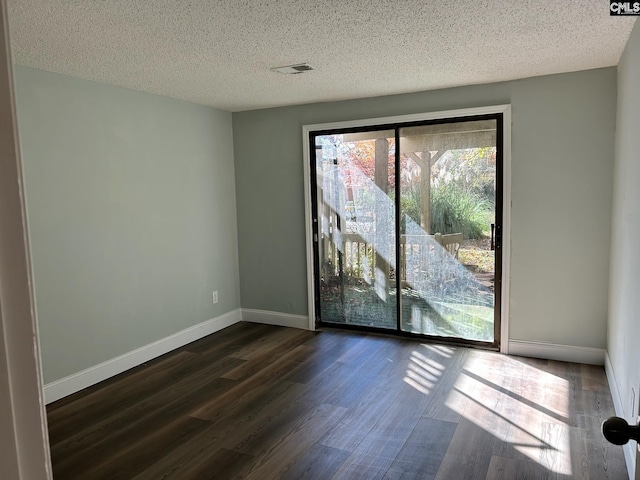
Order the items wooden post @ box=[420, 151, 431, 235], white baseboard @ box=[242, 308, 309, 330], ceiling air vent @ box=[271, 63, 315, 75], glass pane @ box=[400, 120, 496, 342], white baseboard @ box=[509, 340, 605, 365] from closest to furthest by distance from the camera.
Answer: ceiling air vent @ box=[271, 63, 315, 75] → white baseboard @ box=[509, 340, 605, 365] → glass pane @ box=[400, 120, 496, 342] → wooden post @ box=[420, 151, 431, 235] → white baseboard @ box=[242, 308, 309, 330]

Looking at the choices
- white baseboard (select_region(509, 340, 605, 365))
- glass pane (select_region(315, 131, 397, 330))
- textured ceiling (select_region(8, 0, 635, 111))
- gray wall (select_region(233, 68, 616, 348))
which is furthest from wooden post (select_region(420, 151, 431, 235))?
white baseboard (select_region(509, 340, 605, 365))

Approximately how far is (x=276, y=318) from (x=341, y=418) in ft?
7.27

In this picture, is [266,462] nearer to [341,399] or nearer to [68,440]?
[341,399]

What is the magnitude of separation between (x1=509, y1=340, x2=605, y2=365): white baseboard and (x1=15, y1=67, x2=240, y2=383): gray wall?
2.94 meters

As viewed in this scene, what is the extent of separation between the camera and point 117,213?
3738 millimetres

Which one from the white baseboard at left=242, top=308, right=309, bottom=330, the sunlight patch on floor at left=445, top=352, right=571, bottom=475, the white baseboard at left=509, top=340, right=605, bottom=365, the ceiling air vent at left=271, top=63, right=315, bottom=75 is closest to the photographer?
the sunlight patch on floor at left=445, top=352, right=571, bottom=475

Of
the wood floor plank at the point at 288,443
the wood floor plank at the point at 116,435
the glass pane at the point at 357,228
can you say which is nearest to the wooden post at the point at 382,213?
the glass pane at the point at 357,228

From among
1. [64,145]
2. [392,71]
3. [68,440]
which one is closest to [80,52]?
[64,145]

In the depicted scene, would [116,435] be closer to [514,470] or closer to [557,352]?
[514,470]

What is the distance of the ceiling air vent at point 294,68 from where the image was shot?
127 inches

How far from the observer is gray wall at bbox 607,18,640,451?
237 centimetres

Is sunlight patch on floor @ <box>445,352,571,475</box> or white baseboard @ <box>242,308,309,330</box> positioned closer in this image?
sunlight patch on floor @ <box>445,352,571,475</box>

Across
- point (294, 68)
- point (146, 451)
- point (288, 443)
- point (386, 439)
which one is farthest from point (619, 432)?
point (294, 68)

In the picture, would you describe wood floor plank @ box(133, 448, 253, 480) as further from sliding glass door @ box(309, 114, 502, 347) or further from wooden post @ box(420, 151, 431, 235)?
wooden post @ box(420, 151, 431, 235)
